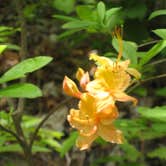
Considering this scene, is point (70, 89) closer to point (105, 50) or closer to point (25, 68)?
point (25, 68)

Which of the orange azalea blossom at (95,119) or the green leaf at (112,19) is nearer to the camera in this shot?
the orange azalea blossom at (95,119)

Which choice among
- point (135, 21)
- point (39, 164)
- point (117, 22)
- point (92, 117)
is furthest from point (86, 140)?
point (39, 164)

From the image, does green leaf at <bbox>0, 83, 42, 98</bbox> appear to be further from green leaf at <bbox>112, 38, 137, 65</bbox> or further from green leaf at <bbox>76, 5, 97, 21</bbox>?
green leaf at <bbox>76, 5, 97, 21</bbox>

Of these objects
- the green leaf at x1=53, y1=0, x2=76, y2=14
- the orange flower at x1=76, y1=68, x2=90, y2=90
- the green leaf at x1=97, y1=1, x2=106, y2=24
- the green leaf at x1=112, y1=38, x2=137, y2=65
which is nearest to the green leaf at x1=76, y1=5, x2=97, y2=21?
the green leaf at x1=97, y1=1, x2=106, y2=24

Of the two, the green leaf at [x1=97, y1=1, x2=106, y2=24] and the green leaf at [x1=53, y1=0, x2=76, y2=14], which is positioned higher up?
the green leaf at [x1=97, y1=1, x2=106, y2=24]

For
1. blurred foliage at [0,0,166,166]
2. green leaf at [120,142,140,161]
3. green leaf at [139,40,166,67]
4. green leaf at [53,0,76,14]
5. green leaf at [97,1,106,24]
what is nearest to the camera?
green leaf at [139,40,166,67]

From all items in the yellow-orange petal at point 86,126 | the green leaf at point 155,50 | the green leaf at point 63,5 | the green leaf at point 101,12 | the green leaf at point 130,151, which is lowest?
the green leaf at point 130,151

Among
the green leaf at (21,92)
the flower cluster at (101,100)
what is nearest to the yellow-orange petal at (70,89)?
the flower cluster at (101,100)

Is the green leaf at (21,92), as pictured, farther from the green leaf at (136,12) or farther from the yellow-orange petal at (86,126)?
the green leaf at (136,12)

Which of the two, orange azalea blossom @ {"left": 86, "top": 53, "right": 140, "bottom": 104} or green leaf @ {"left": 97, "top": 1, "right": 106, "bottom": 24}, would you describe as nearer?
orange azalea blossom @ {"left": 86, "top": 53, "right": 140, "bottom": 104}

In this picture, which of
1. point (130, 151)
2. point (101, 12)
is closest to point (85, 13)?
point (101, 12)
